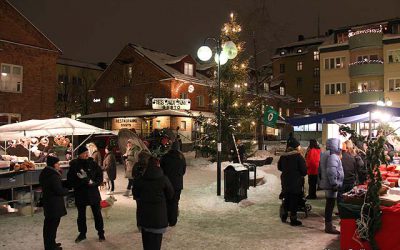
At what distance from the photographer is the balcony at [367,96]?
1487 inches

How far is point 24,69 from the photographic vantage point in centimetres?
2459

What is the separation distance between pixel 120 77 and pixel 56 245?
36.8 meters

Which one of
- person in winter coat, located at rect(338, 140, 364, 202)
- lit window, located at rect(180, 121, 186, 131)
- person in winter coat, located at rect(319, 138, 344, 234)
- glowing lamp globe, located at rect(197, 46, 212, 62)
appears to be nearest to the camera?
person in winter coat, located at rect(319, 138, 344, 234)

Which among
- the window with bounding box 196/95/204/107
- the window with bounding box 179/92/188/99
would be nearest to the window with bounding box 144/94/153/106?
the window with bounding box 179/92/188/99

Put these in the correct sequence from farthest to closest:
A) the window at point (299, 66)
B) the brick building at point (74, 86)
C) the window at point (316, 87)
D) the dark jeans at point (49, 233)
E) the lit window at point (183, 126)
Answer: the window at point (299, 66) < the window at point (316, 87) < the brick building at point (74, 86) < the lit window at point (183, 126) < the dark jeans at point (49, 233)

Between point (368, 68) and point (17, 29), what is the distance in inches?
1240

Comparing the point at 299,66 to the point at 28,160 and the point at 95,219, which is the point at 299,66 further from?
the point at 95,219

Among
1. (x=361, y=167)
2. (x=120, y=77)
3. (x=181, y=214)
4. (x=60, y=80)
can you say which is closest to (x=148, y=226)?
(x=181, y=214)

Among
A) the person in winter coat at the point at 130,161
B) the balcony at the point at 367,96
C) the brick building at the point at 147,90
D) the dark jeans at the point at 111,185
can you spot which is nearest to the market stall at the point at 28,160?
the person in winter coat at the point at 130,161

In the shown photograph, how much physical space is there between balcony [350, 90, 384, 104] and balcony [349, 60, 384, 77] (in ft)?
5.97

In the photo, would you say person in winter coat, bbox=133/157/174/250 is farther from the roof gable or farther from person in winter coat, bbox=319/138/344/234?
the roof gable

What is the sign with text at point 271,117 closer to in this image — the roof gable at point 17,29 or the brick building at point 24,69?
the brick building at point 24,69

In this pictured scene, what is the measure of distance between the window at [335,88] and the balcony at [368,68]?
7.57 feet

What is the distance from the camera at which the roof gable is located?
23.5 metres
